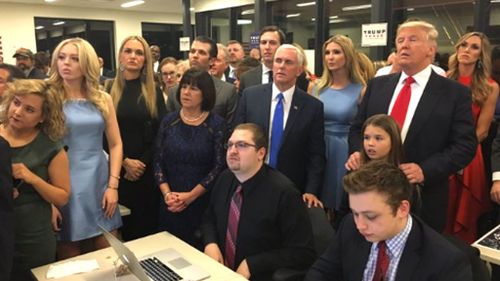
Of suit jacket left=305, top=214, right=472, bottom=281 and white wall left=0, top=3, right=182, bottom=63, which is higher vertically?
white wall left=0, top=3, right=182, bottom=63

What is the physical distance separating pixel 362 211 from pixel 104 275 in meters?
1.12

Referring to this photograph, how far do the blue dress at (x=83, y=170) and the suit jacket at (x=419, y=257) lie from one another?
1410 millimetres

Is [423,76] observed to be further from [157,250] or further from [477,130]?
[157,250]

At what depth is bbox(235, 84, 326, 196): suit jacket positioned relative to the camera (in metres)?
2.82

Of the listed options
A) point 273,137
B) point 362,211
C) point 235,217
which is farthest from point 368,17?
point 362,211

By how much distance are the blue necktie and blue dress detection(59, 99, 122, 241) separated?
1046mm

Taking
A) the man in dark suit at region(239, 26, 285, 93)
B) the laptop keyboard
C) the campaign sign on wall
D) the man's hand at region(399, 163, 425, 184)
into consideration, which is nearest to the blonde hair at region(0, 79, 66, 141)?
the laptop keyboard

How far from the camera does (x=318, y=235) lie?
2176mm

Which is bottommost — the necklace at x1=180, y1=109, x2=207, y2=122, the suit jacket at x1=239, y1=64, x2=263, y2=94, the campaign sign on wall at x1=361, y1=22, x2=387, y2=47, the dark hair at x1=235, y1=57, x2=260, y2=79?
the necklace at x1=180, y1=109, x2=207, y2=122

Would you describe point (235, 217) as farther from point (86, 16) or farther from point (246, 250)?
point (86, 16)

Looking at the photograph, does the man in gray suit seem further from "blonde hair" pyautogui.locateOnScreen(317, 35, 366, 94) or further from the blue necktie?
"blonde hair" pyautogui.locateOnScreen(317, 35, 366, 94)

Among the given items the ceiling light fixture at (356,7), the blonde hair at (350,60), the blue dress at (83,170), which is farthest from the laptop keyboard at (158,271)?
Answer: the ceiling light fixture at (356,7)

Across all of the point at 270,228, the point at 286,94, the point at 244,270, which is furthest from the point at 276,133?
the point at 244,270

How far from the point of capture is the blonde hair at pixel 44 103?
2012 millimetres
